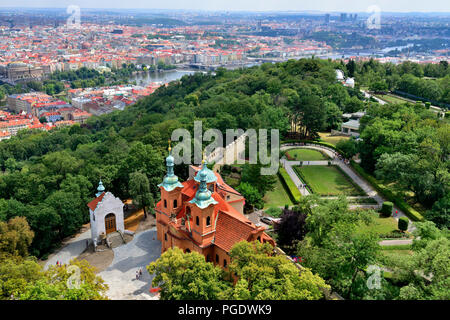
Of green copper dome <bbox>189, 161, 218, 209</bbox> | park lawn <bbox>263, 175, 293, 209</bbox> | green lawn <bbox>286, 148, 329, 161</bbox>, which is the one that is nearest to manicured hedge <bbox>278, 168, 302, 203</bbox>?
park lawn <bbox>263, 175, 293, 209</bbox>

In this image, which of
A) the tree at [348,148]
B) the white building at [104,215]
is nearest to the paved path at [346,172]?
the tree at [348,148]

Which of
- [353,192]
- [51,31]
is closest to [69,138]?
[353,192]

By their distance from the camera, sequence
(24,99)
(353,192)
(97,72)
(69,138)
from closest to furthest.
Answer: (353,192), (69,138), (24,99), (97,72)

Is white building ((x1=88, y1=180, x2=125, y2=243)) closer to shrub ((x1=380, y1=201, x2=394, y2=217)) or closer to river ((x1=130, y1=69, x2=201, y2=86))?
shrub ((x1=380, y1=201, x2=394, y2=217))

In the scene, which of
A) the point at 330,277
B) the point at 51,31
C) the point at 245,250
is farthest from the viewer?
the point at 51,31

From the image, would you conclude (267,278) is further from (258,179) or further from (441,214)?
(258,179)
